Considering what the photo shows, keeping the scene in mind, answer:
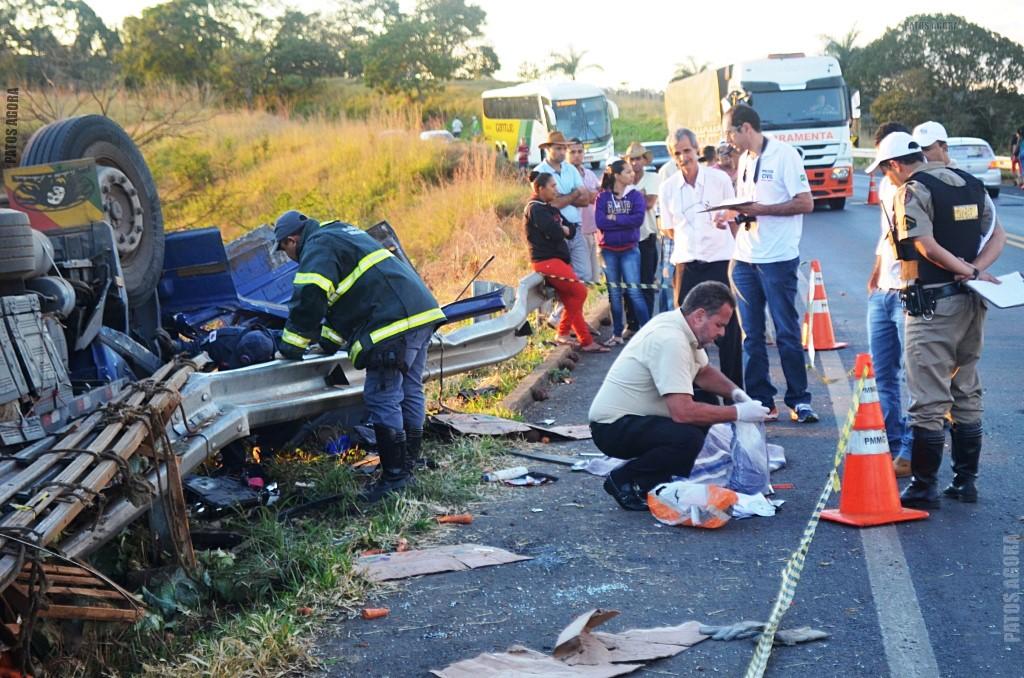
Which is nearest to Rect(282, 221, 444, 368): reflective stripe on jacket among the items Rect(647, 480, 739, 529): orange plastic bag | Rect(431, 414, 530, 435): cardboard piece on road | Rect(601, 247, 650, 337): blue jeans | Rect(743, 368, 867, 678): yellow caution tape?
Rect(431, 414, 530, 435): cardboard piece on road

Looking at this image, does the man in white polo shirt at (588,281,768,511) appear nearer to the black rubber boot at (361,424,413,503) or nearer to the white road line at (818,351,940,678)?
the white road line at (818,351,940,678)

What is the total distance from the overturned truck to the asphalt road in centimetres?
108

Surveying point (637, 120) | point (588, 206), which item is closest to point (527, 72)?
point (637, 120)

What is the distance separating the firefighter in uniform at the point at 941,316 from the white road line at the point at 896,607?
1.80 feet

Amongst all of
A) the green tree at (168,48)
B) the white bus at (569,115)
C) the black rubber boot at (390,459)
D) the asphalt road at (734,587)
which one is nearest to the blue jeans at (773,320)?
the asphalt road at (734,587)

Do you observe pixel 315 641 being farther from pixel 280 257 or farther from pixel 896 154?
pixel 280 257

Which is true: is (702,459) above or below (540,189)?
below

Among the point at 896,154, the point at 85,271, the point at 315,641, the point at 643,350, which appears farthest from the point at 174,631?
the point at 896,154

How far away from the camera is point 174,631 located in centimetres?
435

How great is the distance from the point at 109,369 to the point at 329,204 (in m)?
20.4

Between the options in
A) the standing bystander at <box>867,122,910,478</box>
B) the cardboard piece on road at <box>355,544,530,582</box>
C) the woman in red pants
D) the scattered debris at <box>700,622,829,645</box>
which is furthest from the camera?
the woman in red pants

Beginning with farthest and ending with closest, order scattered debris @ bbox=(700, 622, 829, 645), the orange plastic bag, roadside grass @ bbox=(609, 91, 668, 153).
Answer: roadside grass @ bbox=(609, 91, 668, 153), the orange plastic bag, scattered debris @ bbox=(700, 622, 829, 645)

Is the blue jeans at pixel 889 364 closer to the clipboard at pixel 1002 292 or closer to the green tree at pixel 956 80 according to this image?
the clipboard at pixel 1002 292

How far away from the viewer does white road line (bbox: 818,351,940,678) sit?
12.7 ft
